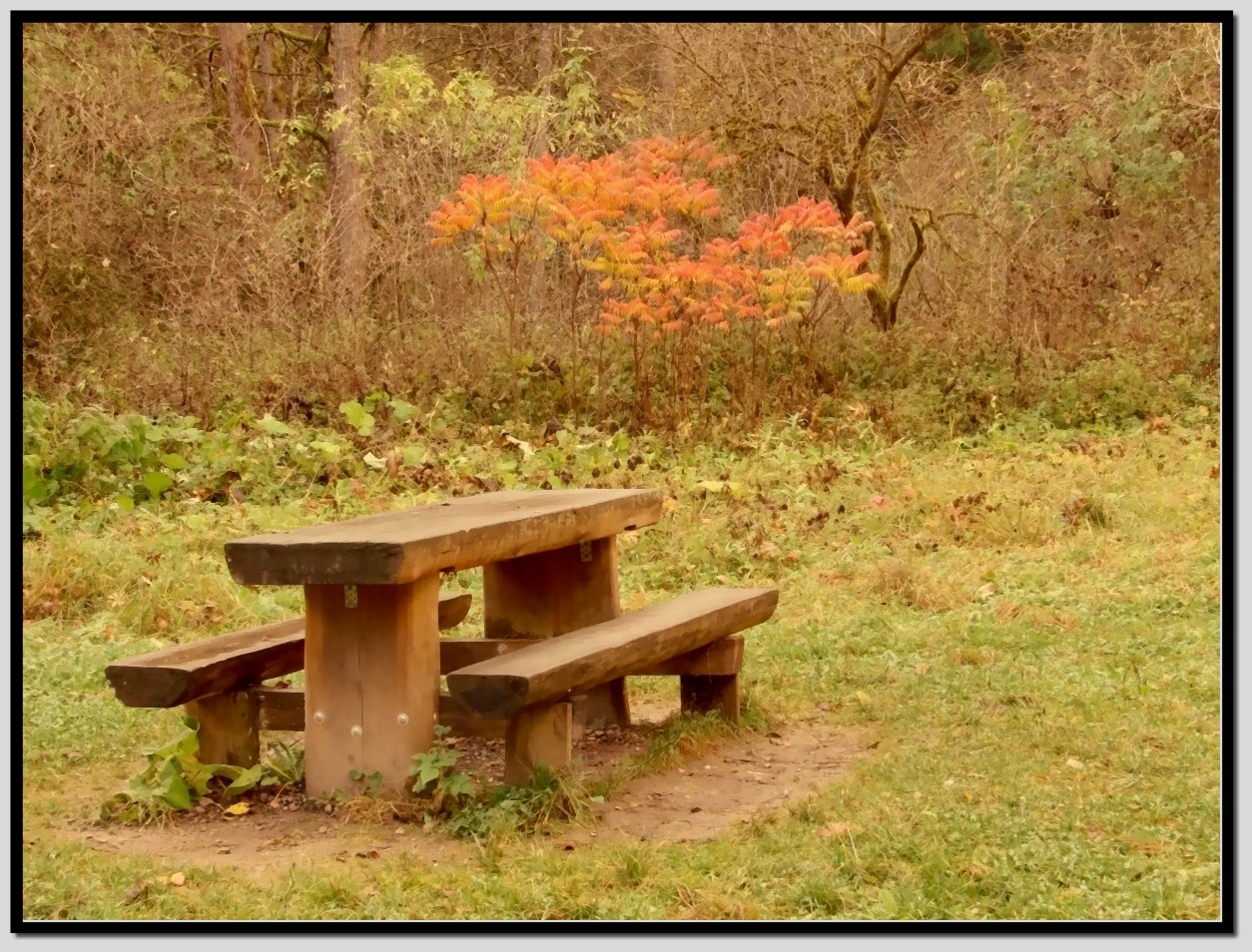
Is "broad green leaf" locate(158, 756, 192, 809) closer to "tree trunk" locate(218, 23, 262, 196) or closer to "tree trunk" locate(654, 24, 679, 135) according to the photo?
"tree trunk" locate(654, 24, 679, 135)

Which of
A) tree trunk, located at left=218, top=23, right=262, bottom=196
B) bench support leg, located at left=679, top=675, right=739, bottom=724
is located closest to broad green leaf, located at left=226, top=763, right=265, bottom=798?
bench support leg, located at left=679, top=675, right=739, bottom=724

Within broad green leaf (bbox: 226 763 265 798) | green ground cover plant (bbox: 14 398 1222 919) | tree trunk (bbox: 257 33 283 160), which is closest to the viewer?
green ground cover plant (bbox: 14 398 1222 919)

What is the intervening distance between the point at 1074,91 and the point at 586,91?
16.0ft

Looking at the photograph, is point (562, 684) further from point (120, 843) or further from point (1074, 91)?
point (1074, 91)

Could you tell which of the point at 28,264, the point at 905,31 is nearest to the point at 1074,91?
the point at 905,31

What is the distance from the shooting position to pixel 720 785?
5.26m

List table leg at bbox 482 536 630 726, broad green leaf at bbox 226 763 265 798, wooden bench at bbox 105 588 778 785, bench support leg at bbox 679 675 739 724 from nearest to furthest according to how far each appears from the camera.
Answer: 1. wooden bench at bbox 105 588 778 785
2. broad green leaf at bbox 226 763 265 798
3. bench support leg at bbox 679 675 739 724
4. table leg at bbox 482 536 630 726

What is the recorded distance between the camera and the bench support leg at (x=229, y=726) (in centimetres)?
535

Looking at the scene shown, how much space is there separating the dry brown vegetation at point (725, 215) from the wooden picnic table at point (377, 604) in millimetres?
7405

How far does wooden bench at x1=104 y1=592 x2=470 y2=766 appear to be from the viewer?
499 centimetres

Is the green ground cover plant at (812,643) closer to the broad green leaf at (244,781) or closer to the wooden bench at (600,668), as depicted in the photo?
the wooden bench at (600,668)

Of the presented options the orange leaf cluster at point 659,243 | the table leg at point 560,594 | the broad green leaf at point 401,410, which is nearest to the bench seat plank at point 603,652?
the table leg at point 560,594

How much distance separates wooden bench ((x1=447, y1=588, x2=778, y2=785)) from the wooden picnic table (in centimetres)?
23

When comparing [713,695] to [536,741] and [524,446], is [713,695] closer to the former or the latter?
[536,741]
